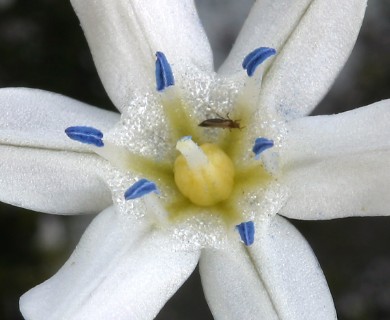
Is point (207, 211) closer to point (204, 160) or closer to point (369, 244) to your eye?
point (204, 160)

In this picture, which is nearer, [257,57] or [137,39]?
[257,57]

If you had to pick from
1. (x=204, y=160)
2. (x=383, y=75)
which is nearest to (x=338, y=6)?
(x=204, y=160)

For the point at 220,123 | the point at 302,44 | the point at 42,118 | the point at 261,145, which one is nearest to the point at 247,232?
the point at 261,145

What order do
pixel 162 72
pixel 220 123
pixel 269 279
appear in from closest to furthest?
pixel 269 279
pixel 162 72
pixel 220 123

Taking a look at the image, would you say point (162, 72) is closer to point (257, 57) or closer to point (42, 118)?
point (257, 57)

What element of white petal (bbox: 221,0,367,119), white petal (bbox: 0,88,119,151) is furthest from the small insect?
white petal (bbox: 0,88,119,151)

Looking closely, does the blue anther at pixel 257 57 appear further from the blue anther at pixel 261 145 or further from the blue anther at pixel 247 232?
the blue anther at pixel 247 232

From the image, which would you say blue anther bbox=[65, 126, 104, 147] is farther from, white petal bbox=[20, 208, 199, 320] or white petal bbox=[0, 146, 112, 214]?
white petal bbox=[20, 208, 199, 320]

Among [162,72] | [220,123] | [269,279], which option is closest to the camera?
[269,279]
